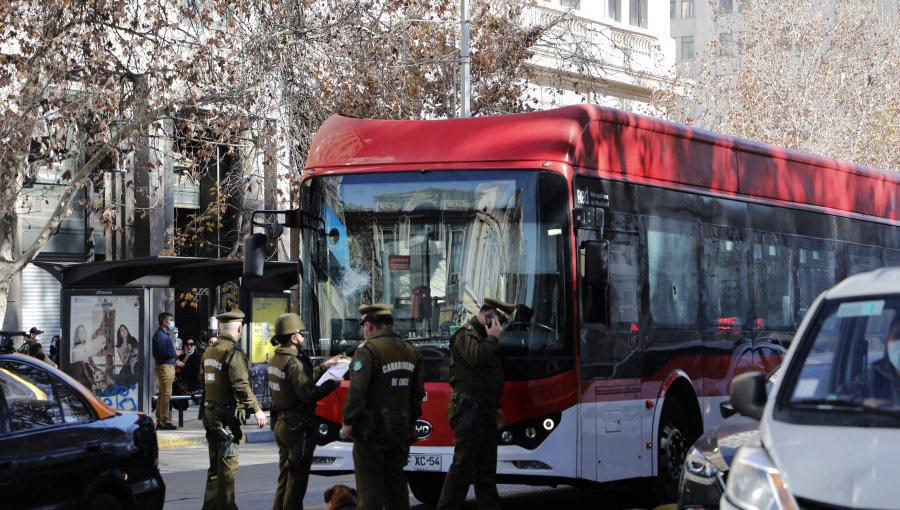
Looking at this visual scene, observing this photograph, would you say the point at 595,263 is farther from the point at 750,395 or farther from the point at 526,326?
the point at 750,395

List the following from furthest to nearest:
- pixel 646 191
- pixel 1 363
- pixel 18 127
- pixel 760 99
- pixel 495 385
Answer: pixel 760 99 → pixel 18 127 → pixel 646 191 → pixel 495 385 → pixel 1 363

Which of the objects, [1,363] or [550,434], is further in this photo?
[550,434]

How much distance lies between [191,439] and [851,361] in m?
16.0

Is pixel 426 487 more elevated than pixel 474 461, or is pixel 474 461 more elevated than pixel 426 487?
pixel 474 461

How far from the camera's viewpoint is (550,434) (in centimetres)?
1110

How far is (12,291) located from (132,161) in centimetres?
310

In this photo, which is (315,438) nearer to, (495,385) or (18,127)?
(495,385)

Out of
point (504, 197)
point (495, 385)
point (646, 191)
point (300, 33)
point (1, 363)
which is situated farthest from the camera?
point (300, 33)

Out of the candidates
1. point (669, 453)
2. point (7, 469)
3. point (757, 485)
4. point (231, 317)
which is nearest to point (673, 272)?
point (669, 453)

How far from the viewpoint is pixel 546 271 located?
1124 centimetres

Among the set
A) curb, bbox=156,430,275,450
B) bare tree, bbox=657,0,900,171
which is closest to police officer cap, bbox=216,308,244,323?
curb, bbox=156,430,275,450


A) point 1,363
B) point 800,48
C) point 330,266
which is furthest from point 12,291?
point 800,48

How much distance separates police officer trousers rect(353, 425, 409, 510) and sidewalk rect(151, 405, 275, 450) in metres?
9.70

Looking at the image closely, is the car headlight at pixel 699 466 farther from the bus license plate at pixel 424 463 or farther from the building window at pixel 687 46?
the building window at pixel 687 46
